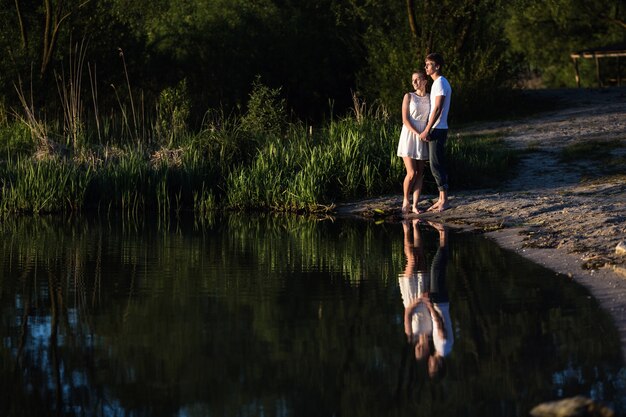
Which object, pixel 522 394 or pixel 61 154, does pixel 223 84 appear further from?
pixel 522 394

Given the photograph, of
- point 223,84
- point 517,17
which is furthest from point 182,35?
point 517,17

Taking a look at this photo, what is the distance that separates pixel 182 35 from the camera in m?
30.3

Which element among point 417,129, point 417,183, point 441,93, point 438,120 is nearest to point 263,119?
point 417,183

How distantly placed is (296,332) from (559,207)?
732 cm

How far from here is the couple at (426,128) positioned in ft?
47.3

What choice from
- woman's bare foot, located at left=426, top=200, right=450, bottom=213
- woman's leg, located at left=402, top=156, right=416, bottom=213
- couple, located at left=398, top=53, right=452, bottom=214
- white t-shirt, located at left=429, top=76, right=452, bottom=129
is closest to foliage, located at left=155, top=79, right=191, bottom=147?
woman's leg, located at left=402, top=156, right=416, bottom=213

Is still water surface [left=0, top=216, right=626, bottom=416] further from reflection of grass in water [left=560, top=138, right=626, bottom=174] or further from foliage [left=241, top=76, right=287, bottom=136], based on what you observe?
foliage [left=241, top=76, right=287, bottom=136]

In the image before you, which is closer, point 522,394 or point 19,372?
point 522,394

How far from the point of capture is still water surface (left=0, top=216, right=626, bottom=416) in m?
6.46

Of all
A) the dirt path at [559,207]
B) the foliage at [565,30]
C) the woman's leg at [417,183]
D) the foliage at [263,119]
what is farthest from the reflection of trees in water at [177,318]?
the foliage at [565,30]

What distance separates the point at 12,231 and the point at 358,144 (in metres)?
5.33

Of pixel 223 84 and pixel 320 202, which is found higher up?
pixel 223 84

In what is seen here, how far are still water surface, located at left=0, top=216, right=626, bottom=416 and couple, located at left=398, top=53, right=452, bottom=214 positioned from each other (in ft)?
7.48

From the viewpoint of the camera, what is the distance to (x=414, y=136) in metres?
15.1
